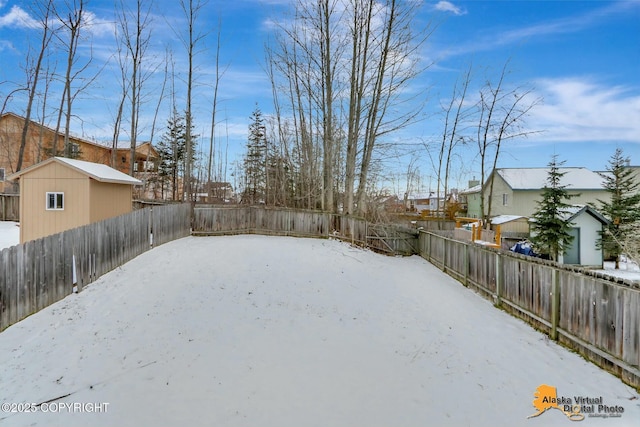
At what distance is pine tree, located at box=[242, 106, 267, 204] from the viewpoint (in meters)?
29.3

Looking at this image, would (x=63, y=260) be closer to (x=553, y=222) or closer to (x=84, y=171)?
(x=84, y=171)

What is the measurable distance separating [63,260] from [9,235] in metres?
9.47

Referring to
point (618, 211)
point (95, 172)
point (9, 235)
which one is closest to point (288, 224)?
point (95, 172)

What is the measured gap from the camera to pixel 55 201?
10.1 meters

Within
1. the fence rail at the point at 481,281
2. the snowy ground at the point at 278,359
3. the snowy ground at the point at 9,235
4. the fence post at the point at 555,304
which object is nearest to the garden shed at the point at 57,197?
the snowy ground at the point at 9,235

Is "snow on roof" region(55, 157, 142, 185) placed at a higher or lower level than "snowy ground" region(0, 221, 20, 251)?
higher

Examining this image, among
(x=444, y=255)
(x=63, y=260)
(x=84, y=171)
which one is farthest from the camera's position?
(x=444, y=255)

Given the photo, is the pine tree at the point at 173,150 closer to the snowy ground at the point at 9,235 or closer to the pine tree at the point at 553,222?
the snowy ground at the point at 9,235

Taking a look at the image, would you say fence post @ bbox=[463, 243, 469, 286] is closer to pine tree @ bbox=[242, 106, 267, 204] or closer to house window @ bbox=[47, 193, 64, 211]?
house window @ bbox=[47, 193, 64, 211]

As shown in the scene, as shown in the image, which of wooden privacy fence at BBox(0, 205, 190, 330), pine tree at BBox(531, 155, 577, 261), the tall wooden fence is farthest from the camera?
the tall wooden fence

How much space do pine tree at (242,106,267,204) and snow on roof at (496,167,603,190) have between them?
72.8ft

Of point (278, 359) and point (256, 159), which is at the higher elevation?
point (256, 159)

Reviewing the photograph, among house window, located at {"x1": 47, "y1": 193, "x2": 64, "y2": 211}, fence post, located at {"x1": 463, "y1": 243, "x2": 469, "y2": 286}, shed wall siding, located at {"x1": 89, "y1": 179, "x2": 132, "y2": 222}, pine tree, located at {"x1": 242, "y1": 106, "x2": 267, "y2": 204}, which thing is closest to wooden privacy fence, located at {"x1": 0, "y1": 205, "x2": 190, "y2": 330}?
shed wall siding, located at {"x1": 89, "y1": 179, "x2": 132, "y2": 222}

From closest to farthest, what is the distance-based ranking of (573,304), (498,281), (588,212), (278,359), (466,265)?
(278,359), (573,304), (498,281), (466,265), (588,212)
